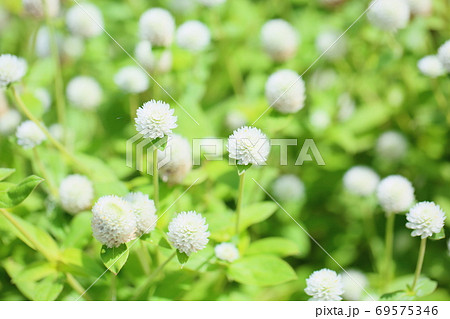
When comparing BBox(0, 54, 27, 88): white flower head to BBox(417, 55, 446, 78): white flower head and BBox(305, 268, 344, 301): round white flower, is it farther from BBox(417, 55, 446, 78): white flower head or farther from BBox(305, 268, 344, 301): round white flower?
BBox(417, 55, 446, 78): white flower head

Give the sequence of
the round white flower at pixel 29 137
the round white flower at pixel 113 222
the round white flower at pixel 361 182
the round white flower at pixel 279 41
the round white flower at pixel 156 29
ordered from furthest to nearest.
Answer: the round white flower at pixel 279 41 < the round white flower at pixel 361 182 < the round white flower at pixel 156 29 < the round white flower at pixel 29 137 < the round white flower at pixel 113 222

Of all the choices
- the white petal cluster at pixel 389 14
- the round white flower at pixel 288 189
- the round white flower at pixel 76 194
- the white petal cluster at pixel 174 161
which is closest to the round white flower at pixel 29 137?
the round white flower at pixel 76 194

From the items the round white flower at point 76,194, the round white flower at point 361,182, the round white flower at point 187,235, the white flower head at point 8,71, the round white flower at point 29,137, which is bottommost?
the round white flower at point 187,235

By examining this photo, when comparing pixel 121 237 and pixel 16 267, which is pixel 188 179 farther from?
pixel 16 267

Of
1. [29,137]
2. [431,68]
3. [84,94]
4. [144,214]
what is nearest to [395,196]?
[431,68]

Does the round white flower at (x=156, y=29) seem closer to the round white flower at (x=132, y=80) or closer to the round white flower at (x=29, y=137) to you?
the round white flower at (x=132, y=80)

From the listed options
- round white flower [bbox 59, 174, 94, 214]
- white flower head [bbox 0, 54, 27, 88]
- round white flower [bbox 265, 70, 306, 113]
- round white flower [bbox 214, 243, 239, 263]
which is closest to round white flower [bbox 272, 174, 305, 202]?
round white flower [bbox 265, 70, 306, 113]

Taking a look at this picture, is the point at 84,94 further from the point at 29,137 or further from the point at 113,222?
the point at 113,222
